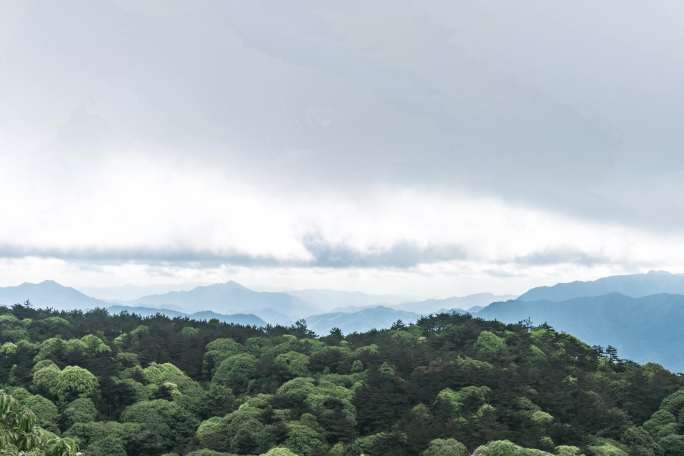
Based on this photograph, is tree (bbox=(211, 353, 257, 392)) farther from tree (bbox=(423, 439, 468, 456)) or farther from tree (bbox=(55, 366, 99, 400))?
tree (bbox=(423, 439, 468, 456))

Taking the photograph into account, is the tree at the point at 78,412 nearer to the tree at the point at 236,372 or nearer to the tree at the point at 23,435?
the tree at the point at 236,372

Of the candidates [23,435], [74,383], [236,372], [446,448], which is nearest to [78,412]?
[74,383]

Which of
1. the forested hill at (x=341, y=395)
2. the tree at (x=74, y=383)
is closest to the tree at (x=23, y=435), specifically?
the forested hill at (x=341, y=395)

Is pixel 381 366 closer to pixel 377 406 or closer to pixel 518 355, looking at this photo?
pixel 377 406

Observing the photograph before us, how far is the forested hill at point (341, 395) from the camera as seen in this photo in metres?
40.8

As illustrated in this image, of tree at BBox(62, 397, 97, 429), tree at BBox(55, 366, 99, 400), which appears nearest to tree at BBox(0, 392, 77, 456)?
tree at BBox(62, 397, 97, 429)

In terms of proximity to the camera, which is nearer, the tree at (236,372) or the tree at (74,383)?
the tree at (74,383)

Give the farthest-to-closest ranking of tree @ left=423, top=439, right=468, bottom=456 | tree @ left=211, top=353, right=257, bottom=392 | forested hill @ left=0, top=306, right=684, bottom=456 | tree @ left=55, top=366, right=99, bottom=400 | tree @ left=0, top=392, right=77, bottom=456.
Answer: tree @ left=211, top=353, right=257, bottom=392, tree @ left=55, top=366, right=99, bottom=400, forested hill @ left=0, top=306, right=684, bottom=456, tree @ left=423, top=439, right=468, bottom=456, tree @ left=0, top=392, right=77, bottom=456

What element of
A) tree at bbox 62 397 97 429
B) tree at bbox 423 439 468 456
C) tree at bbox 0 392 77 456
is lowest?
tree at bbox 62 397 97 429

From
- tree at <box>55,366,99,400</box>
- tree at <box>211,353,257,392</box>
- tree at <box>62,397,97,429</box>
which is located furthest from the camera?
tree at <box>211,353,257,392</box>

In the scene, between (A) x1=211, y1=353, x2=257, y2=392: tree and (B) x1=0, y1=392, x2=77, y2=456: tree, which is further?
(A) x1=211, y1=353, x2=257, y2=392: tree

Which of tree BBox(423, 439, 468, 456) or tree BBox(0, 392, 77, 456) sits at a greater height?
tree BBox(0, 392, 77, 456)

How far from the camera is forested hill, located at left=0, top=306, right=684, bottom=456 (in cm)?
4081

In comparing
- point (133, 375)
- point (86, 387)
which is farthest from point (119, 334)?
point (86, 387)
